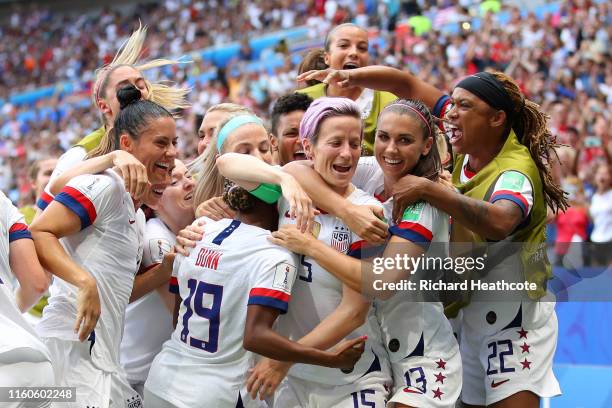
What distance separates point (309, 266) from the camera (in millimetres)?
3955

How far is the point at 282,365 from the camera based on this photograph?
3.88 metres

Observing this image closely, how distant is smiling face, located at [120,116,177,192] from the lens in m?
4.39

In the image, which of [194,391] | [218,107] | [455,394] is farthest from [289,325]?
[218,107]

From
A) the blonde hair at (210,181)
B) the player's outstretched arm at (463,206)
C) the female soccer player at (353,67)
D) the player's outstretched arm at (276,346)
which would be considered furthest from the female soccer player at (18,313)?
the female soccer player at (353,67)

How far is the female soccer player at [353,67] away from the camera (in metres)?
5.59

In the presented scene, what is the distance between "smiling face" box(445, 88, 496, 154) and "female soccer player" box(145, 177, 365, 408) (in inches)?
46.2

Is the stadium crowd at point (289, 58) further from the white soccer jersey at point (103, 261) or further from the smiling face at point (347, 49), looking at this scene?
the white soccer jersey at point (103, 261)

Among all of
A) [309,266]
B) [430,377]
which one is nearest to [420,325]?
[430,377]

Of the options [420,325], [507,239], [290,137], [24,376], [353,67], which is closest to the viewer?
[24,376]

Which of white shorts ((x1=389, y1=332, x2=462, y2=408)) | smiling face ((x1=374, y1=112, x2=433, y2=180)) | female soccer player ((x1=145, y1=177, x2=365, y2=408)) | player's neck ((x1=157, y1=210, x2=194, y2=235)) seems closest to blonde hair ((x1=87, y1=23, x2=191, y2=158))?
player's neck ((x1=157, y1=210, x2=194, y2=235))

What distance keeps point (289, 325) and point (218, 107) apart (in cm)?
187

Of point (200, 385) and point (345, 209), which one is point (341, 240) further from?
point (200, 385)

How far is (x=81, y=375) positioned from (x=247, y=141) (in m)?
1.45

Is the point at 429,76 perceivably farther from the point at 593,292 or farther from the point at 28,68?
the point at 28,68
